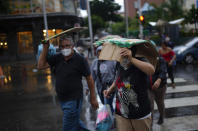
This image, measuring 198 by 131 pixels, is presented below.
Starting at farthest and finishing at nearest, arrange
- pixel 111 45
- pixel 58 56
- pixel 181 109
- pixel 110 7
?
pixel 110 7 < pixel 181 109 < pixel 58 56 < pixel 111 45

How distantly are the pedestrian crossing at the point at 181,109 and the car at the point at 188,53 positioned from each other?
6.07m

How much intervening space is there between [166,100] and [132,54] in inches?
181

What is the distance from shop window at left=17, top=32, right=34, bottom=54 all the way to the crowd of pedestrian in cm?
2395

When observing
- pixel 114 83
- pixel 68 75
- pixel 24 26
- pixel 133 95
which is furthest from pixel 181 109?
pixel 24 26

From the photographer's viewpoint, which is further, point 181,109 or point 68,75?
point 181,109

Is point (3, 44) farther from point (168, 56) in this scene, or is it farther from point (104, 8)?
point (104, 8)

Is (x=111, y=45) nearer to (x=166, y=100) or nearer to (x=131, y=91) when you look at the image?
(x=131, y=91)

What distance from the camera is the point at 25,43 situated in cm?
2797

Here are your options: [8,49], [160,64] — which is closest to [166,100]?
[160,64]

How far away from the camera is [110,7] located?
58000 millimetres

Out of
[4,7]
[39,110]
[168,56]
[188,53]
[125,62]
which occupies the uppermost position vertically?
[4,7]

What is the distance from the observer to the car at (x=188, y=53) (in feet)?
49.2

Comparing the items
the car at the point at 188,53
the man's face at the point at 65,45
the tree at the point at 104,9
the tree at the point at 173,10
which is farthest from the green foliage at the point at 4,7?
the tree at the point at 104,9

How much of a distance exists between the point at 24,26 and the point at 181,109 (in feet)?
79.7
